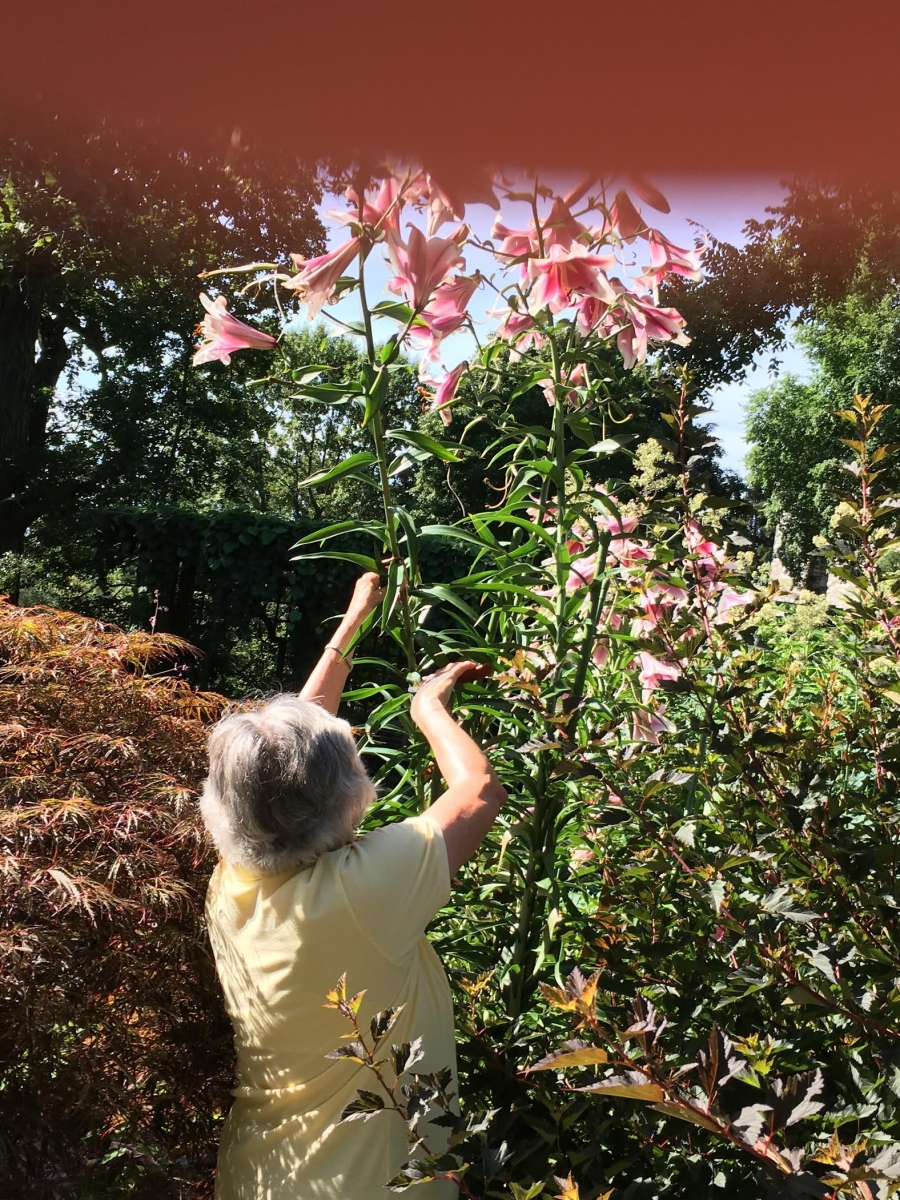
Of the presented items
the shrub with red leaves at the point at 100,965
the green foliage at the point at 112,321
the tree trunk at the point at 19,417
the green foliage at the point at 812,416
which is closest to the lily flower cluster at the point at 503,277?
the shrub with red leaves at the point at 100,965

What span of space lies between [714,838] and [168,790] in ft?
2.95

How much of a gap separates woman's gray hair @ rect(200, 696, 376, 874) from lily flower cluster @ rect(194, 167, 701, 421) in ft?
1.90

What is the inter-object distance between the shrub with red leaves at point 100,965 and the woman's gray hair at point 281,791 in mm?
241

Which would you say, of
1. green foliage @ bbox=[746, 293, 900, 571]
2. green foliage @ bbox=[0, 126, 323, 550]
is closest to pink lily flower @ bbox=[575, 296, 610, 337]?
green foliage @ bbox=[0, 126, 323, 550]

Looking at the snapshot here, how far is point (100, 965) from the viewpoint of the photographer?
4.73ft

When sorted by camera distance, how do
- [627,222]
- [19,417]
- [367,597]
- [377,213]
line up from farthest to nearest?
[19,417] < [367,597] < [627,222] < [377,213]

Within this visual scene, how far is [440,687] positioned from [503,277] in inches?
27.3

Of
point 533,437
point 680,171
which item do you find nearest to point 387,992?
point 533,437

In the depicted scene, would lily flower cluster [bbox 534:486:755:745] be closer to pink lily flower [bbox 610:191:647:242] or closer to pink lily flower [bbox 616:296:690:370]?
pink lily flower [bbox 616:296:690:370]

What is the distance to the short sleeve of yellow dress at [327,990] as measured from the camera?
1262 mm

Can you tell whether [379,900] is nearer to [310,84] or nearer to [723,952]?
[723,952]

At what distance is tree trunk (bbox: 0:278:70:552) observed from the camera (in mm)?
11469

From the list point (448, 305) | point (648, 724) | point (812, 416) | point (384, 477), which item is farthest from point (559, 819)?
point (812, 416)

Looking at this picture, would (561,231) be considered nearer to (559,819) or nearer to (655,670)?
(655,670)
